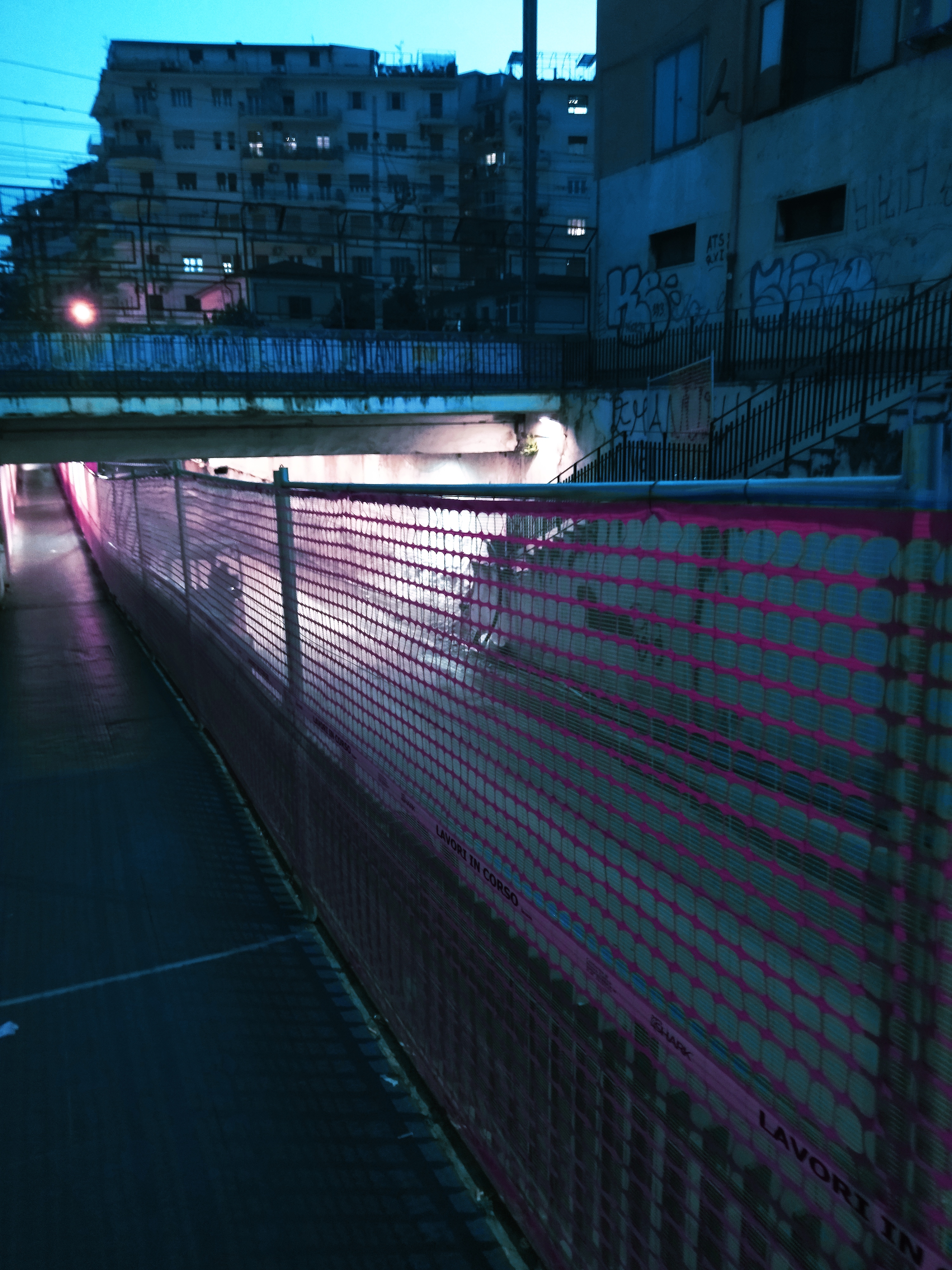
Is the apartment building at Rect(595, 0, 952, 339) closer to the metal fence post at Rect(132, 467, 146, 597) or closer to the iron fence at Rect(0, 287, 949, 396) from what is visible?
the iron fence at Rect(0, 287, 949, 396)

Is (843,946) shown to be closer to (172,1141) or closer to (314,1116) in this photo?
(314,1116)

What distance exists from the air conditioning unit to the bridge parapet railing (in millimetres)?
A: 16259

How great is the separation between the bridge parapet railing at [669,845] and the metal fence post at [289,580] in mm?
729

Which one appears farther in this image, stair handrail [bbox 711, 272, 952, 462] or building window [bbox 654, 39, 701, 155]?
building window [bbox 654, 39, 701, 155]

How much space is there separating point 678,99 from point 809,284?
630cm

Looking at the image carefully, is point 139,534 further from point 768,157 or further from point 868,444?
point 768,157

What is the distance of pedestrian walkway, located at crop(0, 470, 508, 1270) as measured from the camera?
2.60 meters

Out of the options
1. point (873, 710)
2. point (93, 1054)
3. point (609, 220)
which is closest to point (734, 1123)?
point (873, 710)

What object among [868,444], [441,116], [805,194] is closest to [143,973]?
[868,444]

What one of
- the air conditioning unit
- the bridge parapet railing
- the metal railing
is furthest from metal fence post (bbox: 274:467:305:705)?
the air conditioning unit

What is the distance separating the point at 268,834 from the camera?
539cm

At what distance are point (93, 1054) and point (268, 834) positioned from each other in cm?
202

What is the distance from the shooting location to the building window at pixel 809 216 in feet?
58.0

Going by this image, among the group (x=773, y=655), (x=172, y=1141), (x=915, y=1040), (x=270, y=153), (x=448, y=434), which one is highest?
(x=270, y=153)
